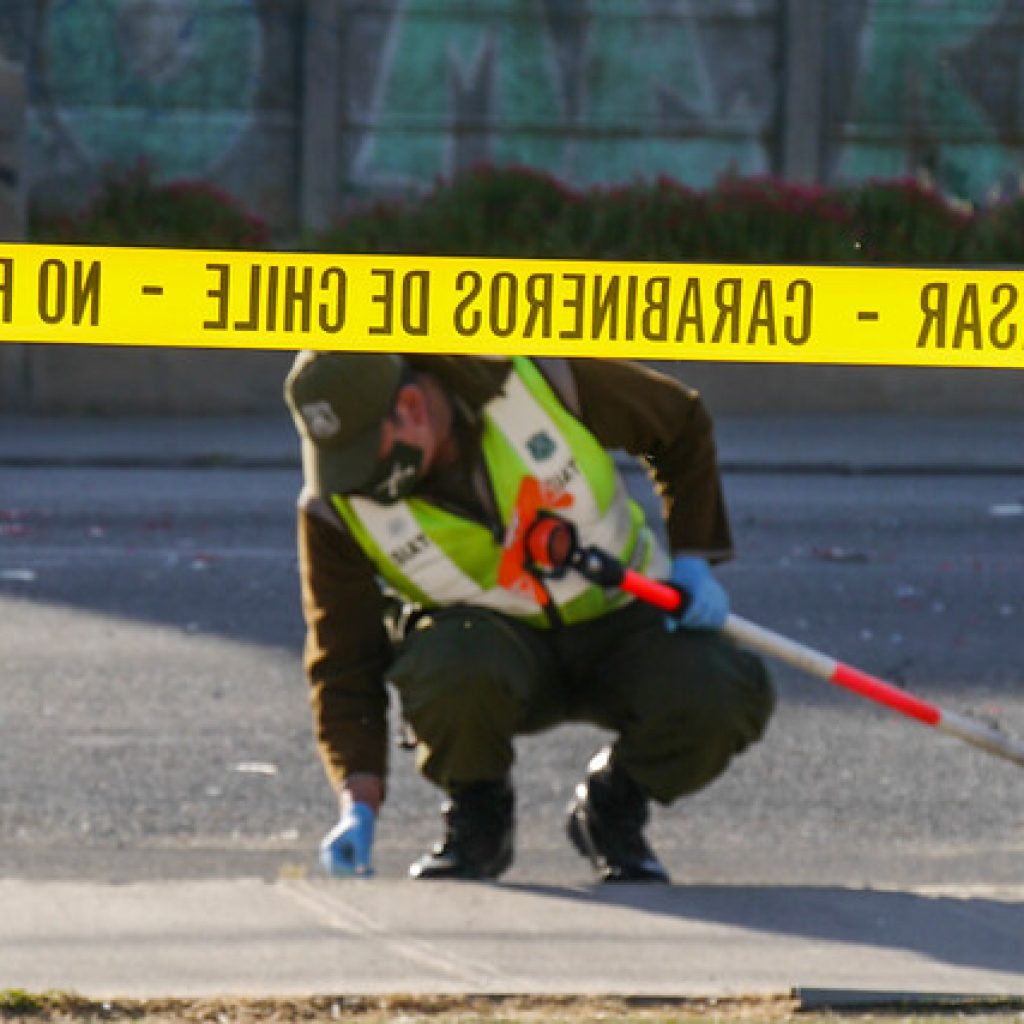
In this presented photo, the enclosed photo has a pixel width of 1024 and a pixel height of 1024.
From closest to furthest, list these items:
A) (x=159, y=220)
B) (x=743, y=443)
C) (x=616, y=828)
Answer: (x=616, y=828) < (x=743, y=443) < (x=159, y=220)

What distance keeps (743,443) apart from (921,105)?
21.3ft

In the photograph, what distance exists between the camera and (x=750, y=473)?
41.9 ft

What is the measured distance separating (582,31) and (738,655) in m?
14.9

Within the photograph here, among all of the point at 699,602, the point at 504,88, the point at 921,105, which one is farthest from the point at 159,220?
the point at 699,602

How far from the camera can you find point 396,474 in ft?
14.4

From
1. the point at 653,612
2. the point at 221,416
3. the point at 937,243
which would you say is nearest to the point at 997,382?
the point at 937,243

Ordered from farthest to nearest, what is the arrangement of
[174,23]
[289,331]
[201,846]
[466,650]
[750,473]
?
1. [174,23]
2. [750,473]
3. [201,846]
4. [466,650]
5. [289,331]

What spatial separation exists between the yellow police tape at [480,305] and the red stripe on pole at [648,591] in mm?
917

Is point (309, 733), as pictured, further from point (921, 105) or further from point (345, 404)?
point (921, 105)

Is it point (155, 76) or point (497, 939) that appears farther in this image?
point (155, 76)

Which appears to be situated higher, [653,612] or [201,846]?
[653,612]

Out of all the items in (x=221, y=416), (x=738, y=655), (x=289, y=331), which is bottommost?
(x=221, y=416)

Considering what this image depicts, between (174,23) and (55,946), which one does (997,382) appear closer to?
(174,23)

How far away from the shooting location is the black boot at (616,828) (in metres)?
4.66
